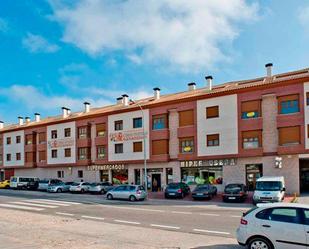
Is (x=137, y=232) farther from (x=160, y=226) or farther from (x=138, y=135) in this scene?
(x=138, y=135)

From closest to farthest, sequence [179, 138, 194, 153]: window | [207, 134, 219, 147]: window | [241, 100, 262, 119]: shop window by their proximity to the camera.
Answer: [241, 100, 262, 119]: shop window → [207, 134, 219, 147]: window → [179, 138, 194, 153]: window

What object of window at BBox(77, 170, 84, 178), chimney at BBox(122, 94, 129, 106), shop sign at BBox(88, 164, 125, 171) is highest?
chimney at BBox(122, 94, 129, 106)

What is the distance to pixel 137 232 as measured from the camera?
13.6 metres

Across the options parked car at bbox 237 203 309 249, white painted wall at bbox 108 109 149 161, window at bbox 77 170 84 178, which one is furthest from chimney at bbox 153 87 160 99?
parked car at bbox 237 203 309 249

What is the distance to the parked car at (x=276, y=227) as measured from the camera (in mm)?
8789

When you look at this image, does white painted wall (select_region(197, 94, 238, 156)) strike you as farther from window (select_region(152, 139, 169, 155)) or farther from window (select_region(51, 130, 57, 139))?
window (select_region(51, 130, 57, 139))

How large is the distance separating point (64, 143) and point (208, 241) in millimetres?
38587

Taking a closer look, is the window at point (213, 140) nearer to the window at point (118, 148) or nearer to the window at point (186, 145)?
the window at point (186, 145)

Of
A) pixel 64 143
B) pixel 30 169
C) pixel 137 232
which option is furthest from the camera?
pixel 30 169

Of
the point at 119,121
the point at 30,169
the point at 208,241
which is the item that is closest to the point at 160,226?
the point at 208,241

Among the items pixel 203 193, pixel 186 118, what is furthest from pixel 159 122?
pixel 203 193

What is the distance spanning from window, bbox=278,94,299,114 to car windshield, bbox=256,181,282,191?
7.46m

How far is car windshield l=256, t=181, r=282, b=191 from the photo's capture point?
25172mm

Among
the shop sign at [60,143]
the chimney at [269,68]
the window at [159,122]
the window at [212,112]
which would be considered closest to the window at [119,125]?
the window at [159,122]
